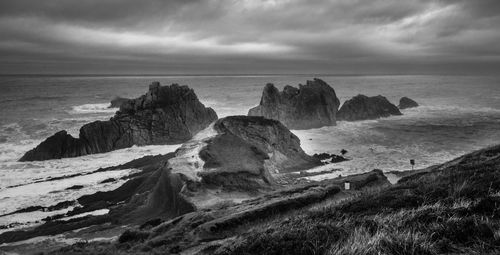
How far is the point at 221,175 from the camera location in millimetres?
27078

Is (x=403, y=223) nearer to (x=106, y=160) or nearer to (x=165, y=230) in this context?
(x=165, y=230)

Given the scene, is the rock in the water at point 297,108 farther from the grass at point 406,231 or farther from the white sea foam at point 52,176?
the grass at point 406,231

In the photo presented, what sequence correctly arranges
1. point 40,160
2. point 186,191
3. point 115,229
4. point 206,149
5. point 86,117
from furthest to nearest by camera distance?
point 86,117 < point 40,160 < point 206,149 < point 186,191 < point 115,229

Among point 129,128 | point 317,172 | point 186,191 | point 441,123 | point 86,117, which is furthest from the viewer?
point 86,117

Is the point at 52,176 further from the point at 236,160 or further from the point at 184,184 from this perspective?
the point at 236,160

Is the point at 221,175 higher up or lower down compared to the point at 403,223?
lower down

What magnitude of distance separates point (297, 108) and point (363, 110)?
18798 millimetres

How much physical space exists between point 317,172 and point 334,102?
38.1 metres

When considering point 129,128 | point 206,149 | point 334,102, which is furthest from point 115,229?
point 334,102

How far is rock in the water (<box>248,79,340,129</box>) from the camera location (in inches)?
2520

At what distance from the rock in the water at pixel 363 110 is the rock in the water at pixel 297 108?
6.83 meters

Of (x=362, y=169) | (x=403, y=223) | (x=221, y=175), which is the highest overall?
(x=403, y=223)

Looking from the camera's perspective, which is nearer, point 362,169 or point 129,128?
point 362,169

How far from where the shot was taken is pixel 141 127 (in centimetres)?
5197
